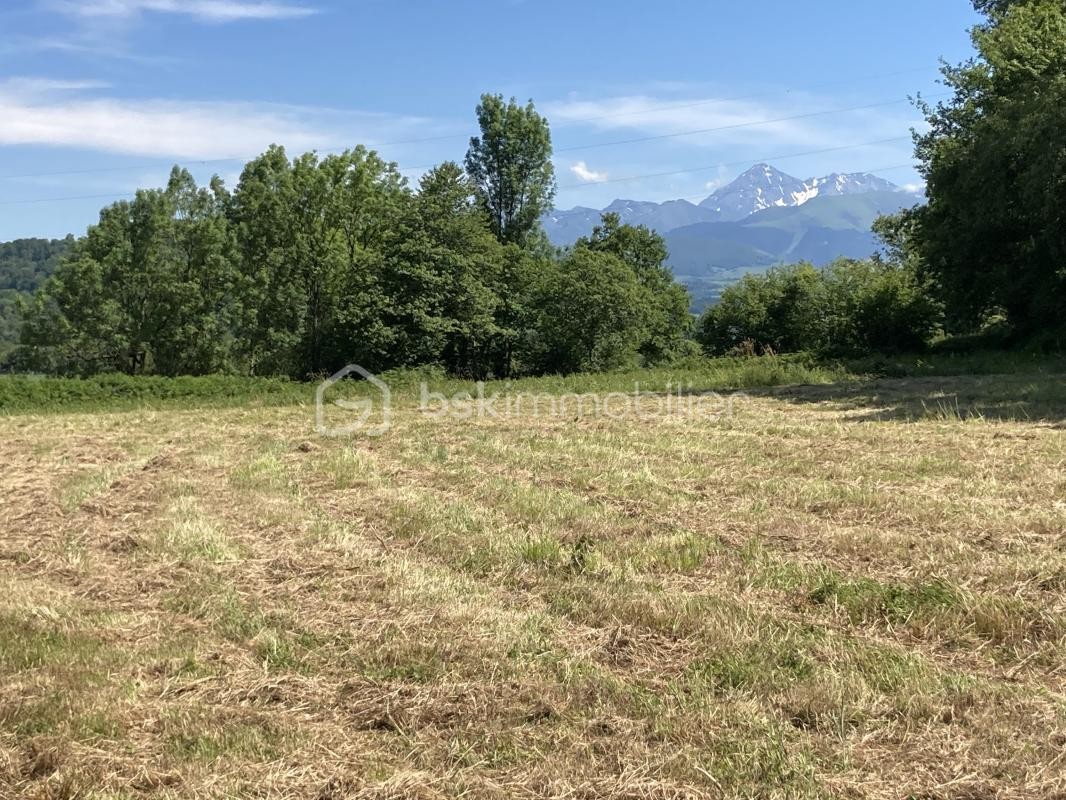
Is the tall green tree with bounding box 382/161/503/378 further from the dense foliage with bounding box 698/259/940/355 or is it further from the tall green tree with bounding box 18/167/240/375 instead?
the tall green tree with bounding box 18/167/240/375

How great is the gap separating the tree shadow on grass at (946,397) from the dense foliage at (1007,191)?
241 inches

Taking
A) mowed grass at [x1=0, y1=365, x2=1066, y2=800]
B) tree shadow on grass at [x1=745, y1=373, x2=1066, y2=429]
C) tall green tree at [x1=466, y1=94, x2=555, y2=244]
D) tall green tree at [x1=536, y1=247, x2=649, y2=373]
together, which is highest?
tall green tree at [x1=466, y1=94, x2=555, y2=244]

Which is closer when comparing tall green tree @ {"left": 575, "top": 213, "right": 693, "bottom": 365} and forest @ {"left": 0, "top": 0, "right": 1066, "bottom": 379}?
forest @ {"left": 0, "top": 0, "right": 1066, "bottom": 379}

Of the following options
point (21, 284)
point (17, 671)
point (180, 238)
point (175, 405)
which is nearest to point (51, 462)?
point (17, 671)

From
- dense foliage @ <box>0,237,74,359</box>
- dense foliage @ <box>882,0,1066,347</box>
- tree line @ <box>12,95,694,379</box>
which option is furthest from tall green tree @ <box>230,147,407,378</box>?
dense foliage @ <box>0,237,74,359</box>

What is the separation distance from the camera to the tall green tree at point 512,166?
152 feet

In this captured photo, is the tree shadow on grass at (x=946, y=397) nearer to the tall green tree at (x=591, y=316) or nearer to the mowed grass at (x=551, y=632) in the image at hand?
the mowed grass at (x=551, y=632)

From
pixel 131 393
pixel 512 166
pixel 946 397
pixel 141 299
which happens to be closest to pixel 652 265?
pixel 512 166

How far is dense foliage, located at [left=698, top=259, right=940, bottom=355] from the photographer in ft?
100

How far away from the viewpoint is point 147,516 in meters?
8.80

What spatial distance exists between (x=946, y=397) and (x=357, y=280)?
24.4 meters

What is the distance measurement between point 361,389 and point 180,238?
2494 cm

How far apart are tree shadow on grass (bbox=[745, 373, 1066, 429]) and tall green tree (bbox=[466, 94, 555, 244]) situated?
28132mm

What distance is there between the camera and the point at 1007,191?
24016 millimetres
